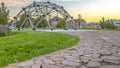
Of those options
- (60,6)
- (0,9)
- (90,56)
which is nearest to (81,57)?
(90,56)

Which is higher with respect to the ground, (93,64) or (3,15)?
(3,15)

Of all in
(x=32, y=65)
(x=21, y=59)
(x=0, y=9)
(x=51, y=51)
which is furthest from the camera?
(x=0, y=9)

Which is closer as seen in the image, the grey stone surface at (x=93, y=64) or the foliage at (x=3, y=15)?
the grey stone surface at (x=93, y=64)

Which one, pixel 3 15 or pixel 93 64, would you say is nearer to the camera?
pixel 93 64

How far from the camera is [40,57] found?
7008 millimetres

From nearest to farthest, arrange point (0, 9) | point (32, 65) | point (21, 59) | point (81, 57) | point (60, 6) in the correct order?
point (32, 65) → point (21, 59) → point (81, 57) → point (60, 6) → point (0, 9)

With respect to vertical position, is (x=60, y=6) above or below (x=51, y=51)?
above

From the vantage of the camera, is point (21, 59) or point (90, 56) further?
point (90, 56)

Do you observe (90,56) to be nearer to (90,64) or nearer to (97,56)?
(97,56)

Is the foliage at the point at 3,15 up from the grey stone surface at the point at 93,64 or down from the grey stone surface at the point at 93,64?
up

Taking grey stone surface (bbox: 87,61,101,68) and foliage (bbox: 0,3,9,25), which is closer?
grey stone surface (bbox: 87,61,101,68)

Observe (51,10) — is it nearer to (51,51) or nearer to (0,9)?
(0,9)

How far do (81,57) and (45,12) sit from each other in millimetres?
28944

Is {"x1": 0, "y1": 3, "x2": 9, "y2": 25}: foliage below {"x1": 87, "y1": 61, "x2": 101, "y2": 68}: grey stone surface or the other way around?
the other way around
